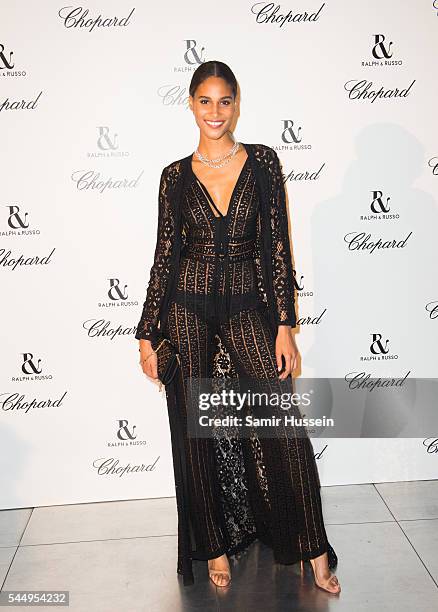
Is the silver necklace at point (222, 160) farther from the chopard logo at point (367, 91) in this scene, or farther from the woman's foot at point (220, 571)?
the woman's foot at point (220, 571)

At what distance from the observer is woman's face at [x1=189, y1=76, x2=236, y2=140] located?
3.09 meters

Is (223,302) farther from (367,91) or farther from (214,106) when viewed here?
(367,91)

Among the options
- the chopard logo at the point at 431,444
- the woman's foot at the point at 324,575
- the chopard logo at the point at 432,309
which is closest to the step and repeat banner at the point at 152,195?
the chopard logo at the point at 432,309

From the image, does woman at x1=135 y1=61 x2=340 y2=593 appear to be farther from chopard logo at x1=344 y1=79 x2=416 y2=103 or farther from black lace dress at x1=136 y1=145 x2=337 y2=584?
chopard logo at x1=344 y1=79 x2=416 y2=103

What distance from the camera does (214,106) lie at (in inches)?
122

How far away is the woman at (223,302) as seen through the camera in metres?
3.17

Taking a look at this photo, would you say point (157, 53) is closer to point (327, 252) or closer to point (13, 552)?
point (327, 252)

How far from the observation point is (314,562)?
324 cm

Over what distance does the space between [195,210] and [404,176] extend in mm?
1268

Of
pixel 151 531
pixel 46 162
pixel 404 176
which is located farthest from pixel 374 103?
pixel 151 531

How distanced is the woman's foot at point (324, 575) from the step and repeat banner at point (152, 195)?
3.32ft

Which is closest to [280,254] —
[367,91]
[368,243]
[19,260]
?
[368,243]

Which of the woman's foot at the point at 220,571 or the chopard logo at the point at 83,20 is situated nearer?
the woman's foot at the point at 220,571

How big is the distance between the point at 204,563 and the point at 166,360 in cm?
90
